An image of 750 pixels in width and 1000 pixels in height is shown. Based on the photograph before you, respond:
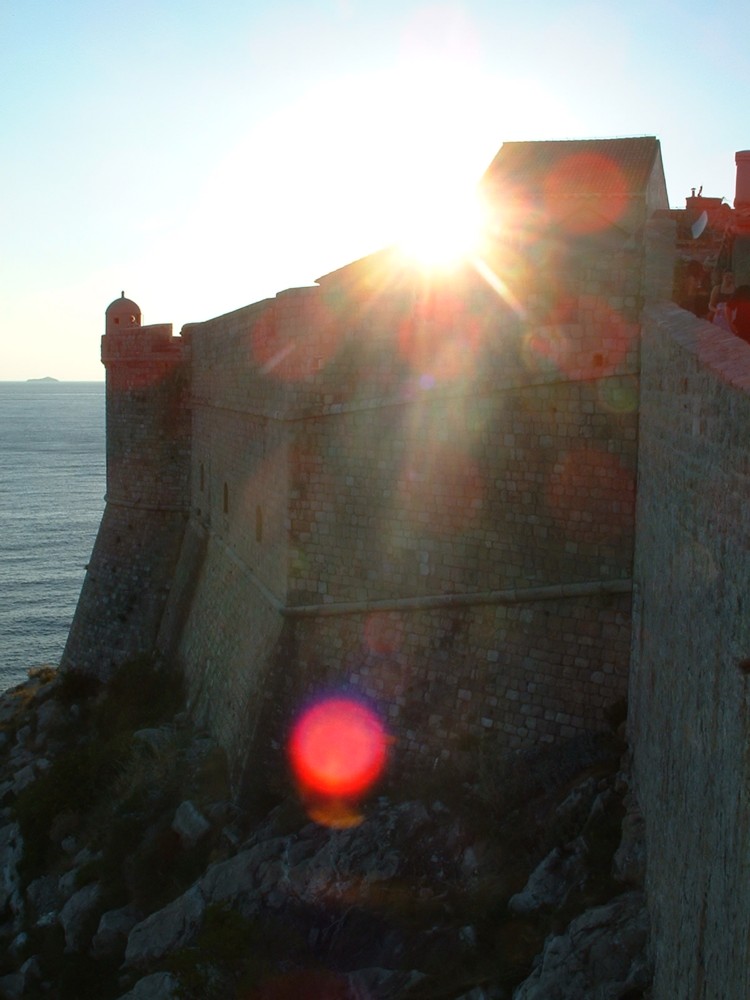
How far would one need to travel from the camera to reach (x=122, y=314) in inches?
759

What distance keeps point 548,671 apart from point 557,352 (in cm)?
287

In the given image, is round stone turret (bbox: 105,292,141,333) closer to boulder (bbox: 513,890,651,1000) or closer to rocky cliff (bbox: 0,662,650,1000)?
rocky cliff (bbox: 0,662,650,1000)

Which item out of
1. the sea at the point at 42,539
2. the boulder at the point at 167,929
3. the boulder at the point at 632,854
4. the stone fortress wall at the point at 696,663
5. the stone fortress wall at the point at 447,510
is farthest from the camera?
the sea at the point at 42,539

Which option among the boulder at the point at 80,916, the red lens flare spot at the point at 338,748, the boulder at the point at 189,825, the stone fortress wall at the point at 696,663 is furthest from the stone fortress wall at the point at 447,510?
the boulder at the point at 80,916

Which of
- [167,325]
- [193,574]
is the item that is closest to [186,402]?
[167,325]

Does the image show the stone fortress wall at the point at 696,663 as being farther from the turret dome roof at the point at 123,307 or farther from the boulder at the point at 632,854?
the turret dome roof at the point at 123,307

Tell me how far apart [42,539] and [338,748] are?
37815 millimetres

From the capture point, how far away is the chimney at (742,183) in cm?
1104

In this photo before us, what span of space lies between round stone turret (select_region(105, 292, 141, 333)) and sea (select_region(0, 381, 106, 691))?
12.6m

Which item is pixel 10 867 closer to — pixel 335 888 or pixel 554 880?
pixel 335 888

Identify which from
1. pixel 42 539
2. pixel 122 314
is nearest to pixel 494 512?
pixel 122 314

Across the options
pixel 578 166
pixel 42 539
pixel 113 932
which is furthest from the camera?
pixel 42 539

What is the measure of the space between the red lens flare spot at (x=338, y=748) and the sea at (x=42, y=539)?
18756 mm

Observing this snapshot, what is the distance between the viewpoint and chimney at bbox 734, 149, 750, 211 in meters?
11.0
